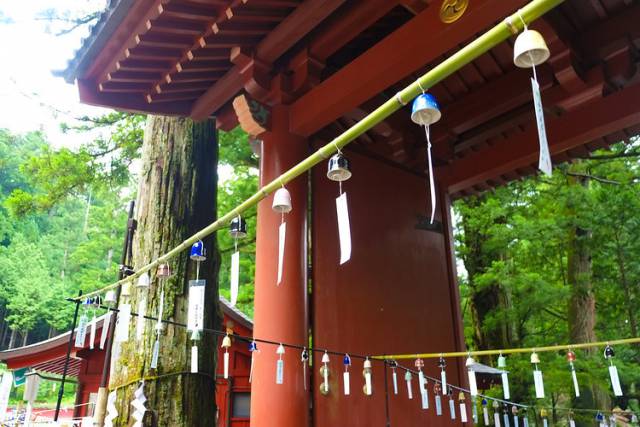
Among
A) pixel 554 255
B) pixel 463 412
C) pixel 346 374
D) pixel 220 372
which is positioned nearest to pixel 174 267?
pixel 346 374

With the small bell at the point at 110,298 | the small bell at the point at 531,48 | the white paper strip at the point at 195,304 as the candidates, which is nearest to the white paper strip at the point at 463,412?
the white paper strip at the point at 195,304

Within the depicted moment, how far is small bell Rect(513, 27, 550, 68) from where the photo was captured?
4.49ft

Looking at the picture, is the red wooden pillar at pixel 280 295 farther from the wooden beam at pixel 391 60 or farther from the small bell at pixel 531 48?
the small bell at pixel 531 48

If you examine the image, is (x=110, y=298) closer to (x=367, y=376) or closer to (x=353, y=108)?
(x=367, y=376)

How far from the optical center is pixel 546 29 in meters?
3.63

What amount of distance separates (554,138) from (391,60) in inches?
94.0

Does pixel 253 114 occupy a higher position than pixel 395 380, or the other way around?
pixel 253 114

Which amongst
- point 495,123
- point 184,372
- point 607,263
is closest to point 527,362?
point 607,263

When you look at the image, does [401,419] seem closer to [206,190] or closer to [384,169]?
[384,169]

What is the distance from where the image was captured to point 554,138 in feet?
15.4

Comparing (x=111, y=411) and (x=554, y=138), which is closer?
(x=111, y=411)

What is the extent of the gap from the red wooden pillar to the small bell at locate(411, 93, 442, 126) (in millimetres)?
2198

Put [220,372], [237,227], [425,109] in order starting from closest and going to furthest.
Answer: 1. [425,109]
2. [237,227]
3. [220,372]

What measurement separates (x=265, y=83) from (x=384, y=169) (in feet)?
5.67
